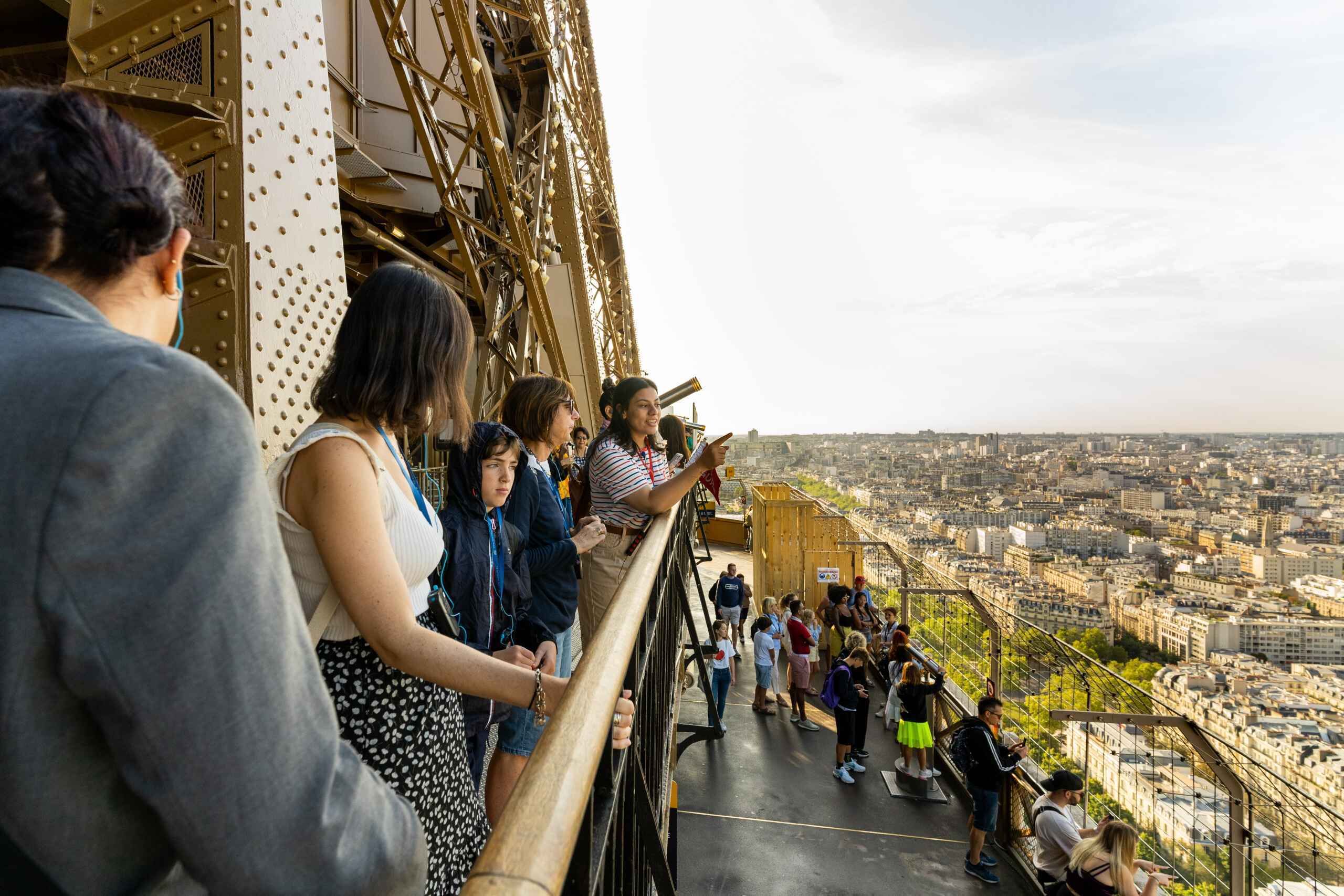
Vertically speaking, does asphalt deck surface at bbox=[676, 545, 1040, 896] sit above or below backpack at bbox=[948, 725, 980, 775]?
below

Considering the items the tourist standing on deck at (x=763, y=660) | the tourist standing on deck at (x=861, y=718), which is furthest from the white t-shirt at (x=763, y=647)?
the tourist standing on deck at (x=861, y=718)

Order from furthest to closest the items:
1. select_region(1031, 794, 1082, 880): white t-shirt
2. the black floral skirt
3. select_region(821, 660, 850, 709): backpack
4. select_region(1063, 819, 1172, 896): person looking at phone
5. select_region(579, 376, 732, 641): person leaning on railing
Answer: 1. select_region(821, 660, 850, 709): backpack
2. select_region(1031, 794, 1082, 880): white t-shirt
3. select_region(1063, 819, 1172, 896): person looking at phone
4. select_region(579, 376, 732, 641): person leaning on railing
5. the black floral skirt

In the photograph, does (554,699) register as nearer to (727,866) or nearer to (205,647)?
(205,647)

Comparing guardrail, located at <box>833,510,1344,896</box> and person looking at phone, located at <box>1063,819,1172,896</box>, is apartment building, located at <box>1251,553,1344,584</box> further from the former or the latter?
person looking at phone, located at <box>1063,819,1172,896</box>

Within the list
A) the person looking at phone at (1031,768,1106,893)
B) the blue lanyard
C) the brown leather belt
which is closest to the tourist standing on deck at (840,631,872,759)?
the person looking at phone at (1031,768,1106,893)

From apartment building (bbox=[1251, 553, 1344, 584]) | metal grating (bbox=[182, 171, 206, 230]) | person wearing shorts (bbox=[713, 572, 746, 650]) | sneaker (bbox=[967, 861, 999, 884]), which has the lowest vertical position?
apartment building (bbox=[1251, 553, 1344, 584])

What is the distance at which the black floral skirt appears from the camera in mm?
1279

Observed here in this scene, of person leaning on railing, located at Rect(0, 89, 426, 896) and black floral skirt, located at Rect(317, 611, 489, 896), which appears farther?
black floral skirt, located at Rect(317, 611, 489, 896)

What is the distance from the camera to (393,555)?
4.00ft

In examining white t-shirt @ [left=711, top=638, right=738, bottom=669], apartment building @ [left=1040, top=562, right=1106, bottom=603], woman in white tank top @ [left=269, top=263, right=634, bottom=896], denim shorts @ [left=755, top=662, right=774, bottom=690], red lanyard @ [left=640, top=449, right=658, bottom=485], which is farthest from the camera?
apartment building @ [left=1040, top=562, right=1106, bottom=603]

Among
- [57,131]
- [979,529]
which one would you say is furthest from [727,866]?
[979,529]

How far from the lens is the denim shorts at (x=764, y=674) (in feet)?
32.1

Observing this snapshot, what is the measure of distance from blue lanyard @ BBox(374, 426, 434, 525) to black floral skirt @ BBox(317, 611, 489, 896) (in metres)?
0.24

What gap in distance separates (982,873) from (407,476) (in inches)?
305
